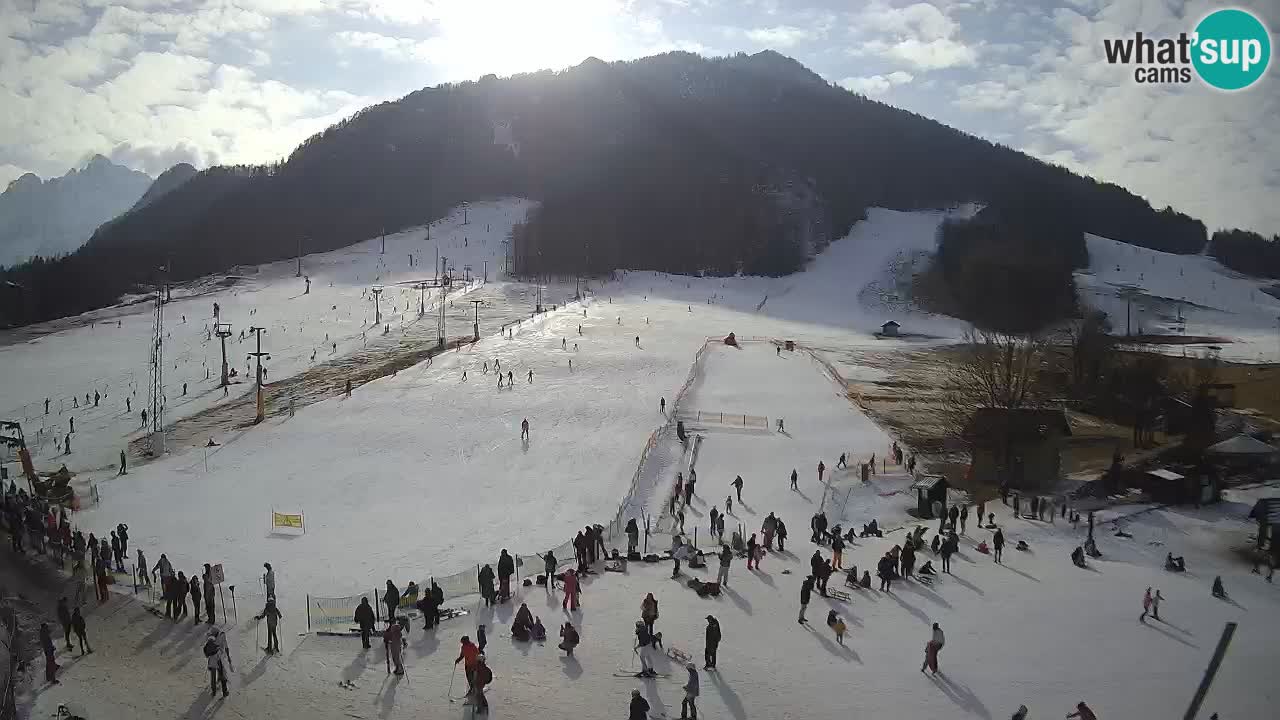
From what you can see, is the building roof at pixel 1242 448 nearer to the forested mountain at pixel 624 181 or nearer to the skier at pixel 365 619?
the skier at pixel 365 619

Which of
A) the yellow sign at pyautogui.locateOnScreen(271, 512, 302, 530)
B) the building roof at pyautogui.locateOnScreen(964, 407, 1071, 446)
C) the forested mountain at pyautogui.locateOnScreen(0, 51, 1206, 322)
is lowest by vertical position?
the yellow sign at pyautogui.locateOnScreen(271, 512, 302, 530)

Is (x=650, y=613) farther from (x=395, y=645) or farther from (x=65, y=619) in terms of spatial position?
(x=65, y=619)

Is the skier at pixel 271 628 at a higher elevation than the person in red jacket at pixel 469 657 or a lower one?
lower

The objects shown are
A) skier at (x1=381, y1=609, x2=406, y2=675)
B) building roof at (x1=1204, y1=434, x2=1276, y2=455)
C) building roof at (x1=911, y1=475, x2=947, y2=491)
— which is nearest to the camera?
skier at (x1=381, y1=609, x2=406, y2=675)

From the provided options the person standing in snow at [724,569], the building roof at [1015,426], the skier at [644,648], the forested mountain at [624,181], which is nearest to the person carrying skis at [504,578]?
the skier at [644,648]

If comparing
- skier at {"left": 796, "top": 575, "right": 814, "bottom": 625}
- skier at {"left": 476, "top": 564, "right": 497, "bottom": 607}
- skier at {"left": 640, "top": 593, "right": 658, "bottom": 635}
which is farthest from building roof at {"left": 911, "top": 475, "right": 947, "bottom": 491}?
skier at {"left": 476, "top": 564, "right": 497, "bottom": 607}

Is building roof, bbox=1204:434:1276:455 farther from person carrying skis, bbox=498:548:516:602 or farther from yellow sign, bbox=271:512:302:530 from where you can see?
yellow sign, bbox=271:512:302:530
